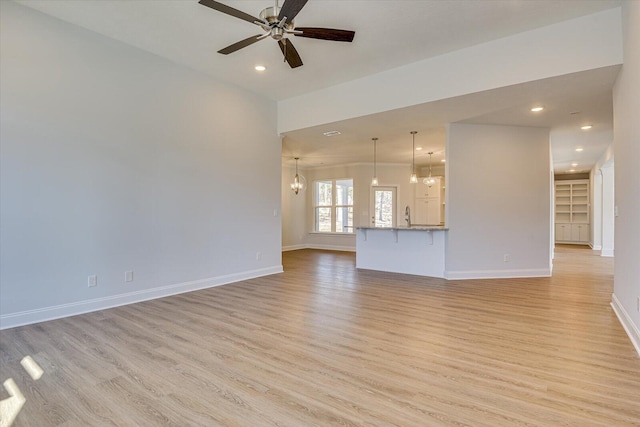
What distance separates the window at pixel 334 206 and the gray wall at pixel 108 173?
5.09 meters

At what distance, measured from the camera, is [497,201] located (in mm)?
5574

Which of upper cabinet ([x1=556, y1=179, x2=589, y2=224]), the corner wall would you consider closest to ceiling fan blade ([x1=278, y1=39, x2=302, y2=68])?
the corner wall

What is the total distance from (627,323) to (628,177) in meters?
1.35

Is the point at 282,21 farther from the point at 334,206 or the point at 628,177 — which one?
the point at 334,206

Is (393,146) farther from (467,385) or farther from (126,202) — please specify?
(467,385)

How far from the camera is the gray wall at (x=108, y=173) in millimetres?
3188

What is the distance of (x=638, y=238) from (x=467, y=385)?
6.21 feet

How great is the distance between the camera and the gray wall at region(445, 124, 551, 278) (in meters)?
5.50

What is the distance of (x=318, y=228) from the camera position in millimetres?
10625

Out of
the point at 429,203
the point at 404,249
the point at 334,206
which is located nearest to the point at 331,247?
the point at 334,206

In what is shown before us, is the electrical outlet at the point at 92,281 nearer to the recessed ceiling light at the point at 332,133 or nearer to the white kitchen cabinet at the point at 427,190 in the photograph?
the recessed ceiling light at the point at 332,133

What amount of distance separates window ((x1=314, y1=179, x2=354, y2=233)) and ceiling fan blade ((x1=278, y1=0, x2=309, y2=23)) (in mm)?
7633

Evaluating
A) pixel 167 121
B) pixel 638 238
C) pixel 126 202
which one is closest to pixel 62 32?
pixel 167 121

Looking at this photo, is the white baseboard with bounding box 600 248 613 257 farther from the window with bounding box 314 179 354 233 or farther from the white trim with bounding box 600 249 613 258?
the window with bounding box 314 179 354 233
